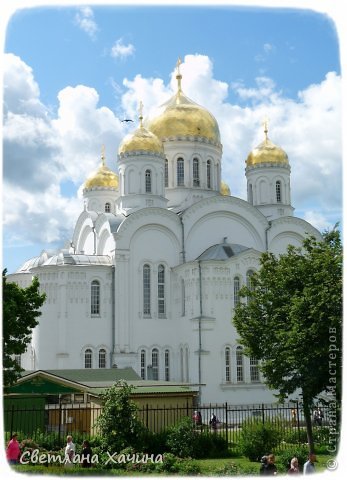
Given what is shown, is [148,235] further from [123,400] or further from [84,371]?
[123,400]

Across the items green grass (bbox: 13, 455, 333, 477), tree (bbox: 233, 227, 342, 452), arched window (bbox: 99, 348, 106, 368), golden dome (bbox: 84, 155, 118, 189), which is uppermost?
golden dome (bbox: 84, 155, 118, 189)

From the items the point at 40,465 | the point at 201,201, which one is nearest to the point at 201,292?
the point at 201,201

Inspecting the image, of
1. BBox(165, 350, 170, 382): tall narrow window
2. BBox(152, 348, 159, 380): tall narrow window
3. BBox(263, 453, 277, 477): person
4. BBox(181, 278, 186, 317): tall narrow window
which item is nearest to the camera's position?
BBox(263, 453, 277, 477): person

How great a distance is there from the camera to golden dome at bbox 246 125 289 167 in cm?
4281

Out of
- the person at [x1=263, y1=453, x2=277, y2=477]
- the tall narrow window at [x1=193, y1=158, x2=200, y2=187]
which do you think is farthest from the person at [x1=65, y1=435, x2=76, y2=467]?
the tall narrow window at [x1=193, y1=158, x2=200, y2=187]

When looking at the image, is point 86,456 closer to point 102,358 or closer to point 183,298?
point 102,358

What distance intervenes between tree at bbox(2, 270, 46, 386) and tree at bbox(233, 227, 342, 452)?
6.84m

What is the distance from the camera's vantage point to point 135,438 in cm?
1878

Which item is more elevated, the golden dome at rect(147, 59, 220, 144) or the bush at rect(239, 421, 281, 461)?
the golden dome at rect(147, 59, 220, 144)

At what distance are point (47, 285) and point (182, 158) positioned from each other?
12.1 meters

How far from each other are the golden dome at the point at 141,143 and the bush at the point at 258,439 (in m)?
21.4

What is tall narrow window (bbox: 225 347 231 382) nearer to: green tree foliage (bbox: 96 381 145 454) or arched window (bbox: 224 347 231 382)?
arched window (bbox: 224 347 231 382)

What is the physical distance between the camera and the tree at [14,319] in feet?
61.8

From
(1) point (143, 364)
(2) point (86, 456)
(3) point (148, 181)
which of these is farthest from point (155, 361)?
(2) point (86, 456)
